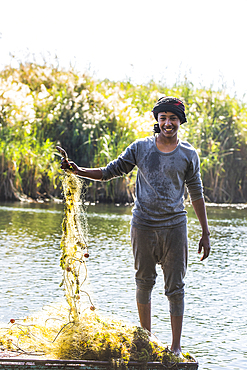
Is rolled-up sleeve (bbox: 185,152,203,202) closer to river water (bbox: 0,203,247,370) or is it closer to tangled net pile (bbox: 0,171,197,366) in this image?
tangled net pile (bbox: 0,171,197,366)

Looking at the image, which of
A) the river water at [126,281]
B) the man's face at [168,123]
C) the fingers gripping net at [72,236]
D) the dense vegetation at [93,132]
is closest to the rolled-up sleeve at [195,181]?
the man's face at [168,123]

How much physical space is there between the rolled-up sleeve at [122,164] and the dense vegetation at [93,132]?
8864 mm

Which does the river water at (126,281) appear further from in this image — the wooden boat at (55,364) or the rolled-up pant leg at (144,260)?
the wooden boat at (55,364)

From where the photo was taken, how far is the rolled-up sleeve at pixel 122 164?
3594mm

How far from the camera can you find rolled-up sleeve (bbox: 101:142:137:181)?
3.59 meters

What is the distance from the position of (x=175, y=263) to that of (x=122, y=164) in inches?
27.6

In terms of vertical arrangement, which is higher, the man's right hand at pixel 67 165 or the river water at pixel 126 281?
the man's right hand at pixel 67 165

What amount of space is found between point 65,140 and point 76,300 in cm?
1107

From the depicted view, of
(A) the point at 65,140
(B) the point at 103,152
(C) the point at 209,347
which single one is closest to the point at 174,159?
(C) the point at 209,347

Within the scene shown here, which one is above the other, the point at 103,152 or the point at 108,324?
the point at 103,152

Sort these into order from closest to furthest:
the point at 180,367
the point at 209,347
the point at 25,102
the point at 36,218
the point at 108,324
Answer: the point at 180,367 < the point at 108,324 < the point at 209,347 < the point at 36,218 < the point at 25,102

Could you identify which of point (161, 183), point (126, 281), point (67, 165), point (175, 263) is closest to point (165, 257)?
point (175, 263)

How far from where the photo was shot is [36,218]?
10281 mm

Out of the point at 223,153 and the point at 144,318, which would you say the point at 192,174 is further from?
the point at 223,153
